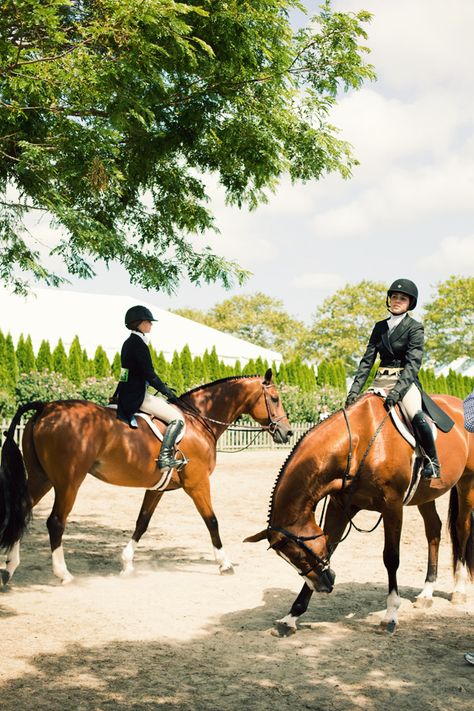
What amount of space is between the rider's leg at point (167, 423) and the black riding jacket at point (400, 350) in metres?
2.53

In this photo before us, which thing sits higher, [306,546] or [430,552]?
[306,546]

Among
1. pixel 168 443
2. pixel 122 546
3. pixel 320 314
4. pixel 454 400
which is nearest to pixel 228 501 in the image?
pixel 122 546

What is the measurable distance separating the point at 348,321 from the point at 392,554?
61.1m

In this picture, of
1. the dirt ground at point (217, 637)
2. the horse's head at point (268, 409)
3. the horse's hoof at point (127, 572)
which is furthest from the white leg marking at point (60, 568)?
the horse's head at point (268, 409)

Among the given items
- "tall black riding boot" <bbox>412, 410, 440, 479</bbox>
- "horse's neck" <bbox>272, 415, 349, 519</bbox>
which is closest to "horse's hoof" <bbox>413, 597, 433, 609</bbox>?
"tall black riding boot" <bbox>412, 410, 440, 479</bbox>

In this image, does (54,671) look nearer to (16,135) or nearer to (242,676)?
(242,676)

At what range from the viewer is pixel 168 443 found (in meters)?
8.79

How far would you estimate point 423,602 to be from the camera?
7.51 metres

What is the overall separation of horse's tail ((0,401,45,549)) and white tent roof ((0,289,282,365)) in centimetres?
2512

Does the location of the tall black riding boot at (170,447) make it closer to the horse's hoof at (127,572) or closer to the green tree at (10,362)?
the horse's hoof at (127,572)

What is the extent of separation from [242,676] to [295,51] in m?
6.76

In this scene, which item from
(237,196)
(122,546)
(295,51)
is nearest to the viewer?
(295,51)

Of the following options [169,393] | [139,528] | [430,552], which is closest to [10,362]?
[139,528]

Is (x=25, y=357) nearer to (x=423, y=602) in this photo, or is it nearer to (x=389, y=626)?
(x=423, y=602)
